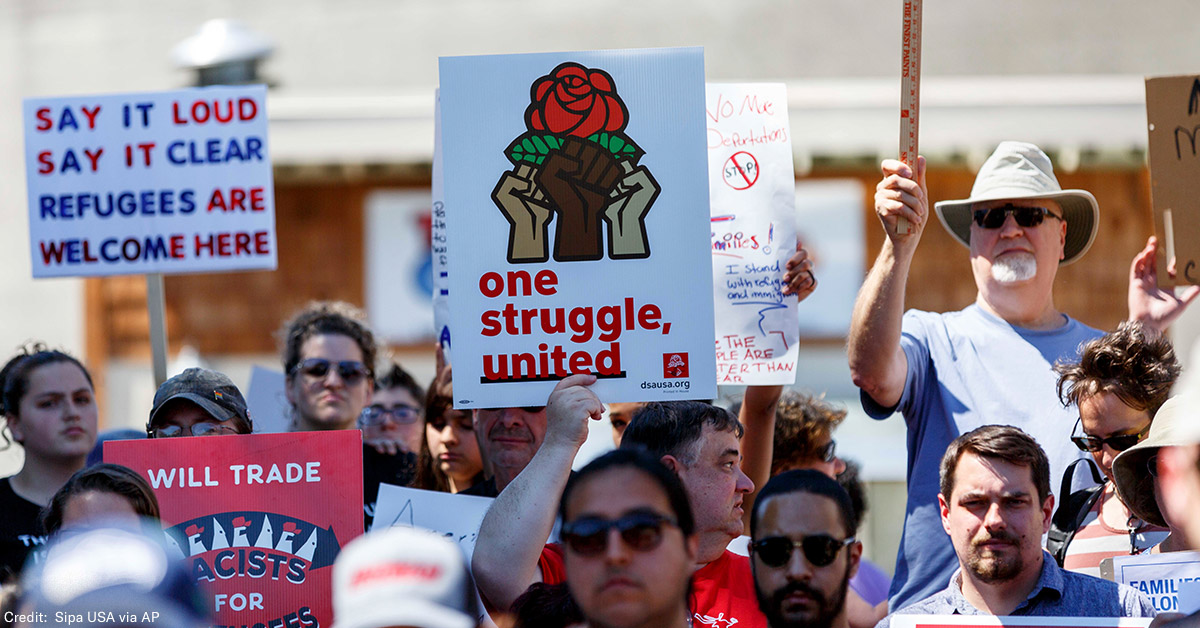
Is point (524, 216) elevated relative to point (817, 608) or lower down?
elevated

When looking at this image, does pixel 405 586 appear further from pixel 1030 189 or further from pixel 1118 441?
pixel 1030 189

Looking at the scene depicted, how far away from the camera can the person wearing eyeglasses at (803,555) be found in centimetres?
295

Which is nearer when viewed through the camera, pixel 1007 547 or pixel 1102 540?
pixel 1007 547

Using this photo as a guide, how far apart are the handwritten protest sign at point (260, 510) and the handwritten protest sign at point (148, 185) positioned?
5.25ft

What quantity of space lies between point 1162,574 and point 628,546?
1.46 metres

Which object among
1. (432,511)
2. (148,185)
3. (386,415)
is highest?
(148,185)

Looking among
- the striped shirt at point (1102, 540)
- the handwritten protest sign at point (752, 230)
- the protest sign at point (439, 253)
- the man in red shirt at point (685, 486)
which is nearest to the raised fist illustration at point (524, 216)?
the man in red shirt at point (685, 486)

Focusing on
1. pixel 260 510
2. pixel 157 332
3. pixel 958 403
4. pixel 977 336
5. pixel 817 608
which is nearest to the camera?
pixel 817 608

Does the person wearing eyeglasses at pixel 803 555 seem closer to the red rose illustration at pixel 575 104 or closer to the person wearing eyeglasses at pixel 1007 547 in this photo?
the person wearing eyeglasses at pixel 1007 547

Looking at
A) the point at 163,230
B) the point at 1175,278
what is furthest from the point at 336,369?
the point at 1175,278

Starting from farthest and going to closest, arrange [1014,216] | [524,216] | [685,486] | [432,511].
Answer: [1014,216] → [432,511] → [524,216] → [685,486]

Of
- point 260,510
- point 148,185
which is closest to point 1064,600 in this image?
point 260,510

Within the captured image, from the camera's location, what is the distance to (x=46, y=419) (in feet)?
14.6

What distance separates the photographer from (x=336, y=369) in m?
5.04
